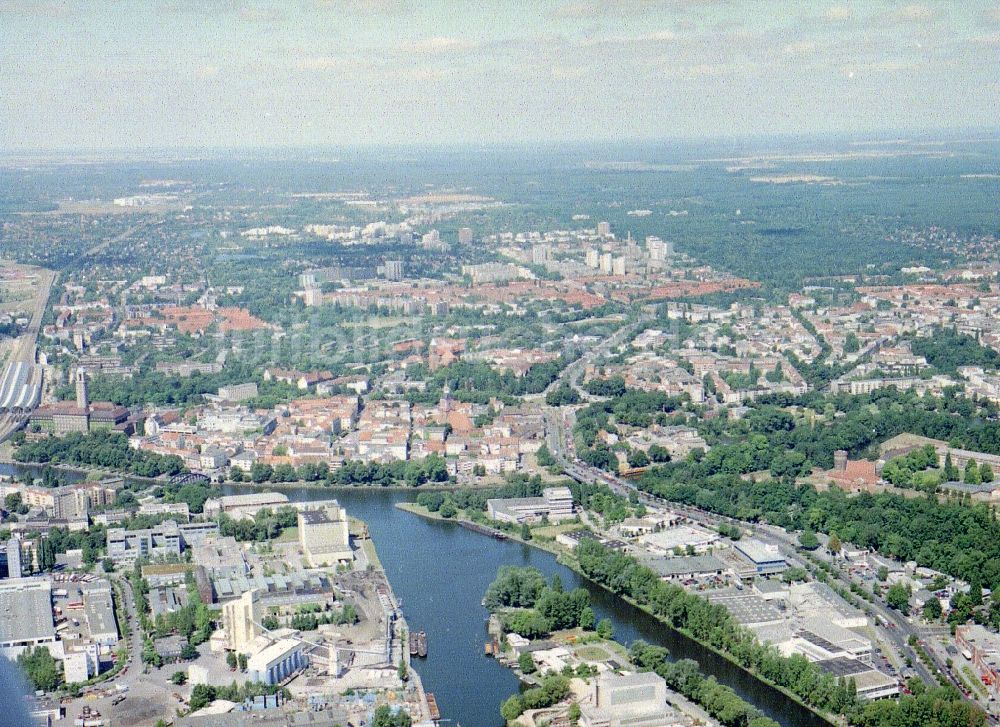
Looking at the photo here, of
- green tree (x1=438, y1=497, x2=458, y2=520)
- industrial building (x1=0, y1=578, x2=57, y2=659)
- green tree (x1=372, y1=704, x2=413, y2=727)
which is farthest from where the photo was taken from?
green tree (x1=438, y1=497, x2=458, y2=520)

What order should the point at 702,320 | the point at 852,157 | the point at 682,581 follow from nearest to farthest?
the point at 682,581, the point at 702,320, the point at 852,157

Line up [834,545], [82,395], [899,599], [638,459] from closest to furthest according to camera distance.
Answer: [899,599] < [834,545] < [638,459] < [82,395]

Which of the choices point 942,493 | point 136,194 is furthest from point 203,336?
point 136,194

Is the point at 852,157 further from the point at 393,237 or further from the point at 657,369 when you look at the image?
the point at 657,369

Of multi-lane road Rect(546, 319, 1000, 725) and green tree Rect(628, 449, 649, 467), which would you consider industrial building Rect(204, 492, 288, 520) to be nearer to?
multi-lane road Rect(546, 319, 1000, 725)

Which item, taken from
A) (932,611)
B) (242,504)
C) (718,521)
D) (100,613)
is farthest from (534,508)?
(100,613)

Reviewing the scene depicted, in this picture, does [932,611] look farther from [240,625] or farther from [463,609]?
[240,625]

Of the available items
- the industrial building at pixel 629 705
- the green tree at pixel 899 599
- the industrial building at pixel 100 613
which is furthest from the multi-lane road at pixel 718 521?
the industrial building at pixel 100 613

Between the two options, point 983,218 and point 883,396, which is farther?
point 983,218

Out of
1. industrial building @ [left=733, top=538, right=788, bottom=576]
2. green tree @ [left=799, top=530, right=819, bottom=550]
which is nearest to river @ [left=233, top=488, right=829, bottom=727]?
industrial building @ [left=733, top=538, right=788, bottom=576]
